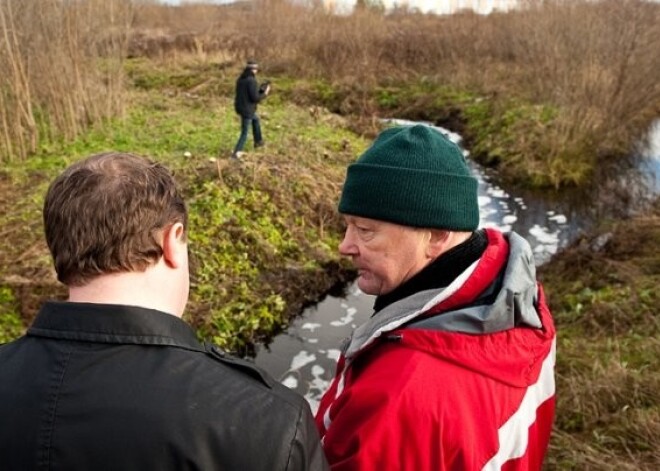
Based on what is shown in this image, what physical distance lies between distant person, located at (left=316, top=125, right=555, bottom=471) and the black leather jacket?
23cm

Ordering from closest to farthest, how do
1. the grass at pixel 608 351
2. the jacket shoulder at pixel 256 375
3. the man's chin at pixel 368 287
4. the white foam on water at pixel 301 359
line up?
the jacket shoulder at pixel 256 375 < the man's chin at pixel 368 287 < the grass at pixel 608 351 < the white foam on water at pixel 301 359

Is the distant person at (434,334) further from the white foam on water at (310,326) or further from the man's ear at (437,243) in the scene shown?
the white foam on water at (310,326)

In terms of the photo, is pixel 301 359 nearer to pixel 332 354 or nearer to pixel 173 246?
pixel 332 354

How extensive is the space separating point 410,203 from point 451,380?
1.69 ft

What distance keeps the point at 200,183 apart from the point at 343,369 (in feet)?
22.7

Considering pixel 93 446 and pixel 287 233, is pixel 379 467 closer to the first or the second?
pixel 93 446

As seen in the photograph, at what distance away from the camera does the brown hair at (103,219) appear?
1.15 metres

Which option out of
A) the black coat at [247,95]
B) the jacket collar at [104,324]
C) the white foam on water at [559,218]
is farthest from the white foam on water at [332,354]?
the black coat at [247,95]

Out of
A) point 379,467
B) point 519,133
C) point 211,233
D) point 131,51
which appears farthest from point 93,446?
point 131,51

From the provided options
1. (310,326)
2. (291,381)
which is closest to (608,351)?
(291,381)

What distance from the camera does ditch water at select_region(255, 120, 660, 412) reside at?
18.8 feet

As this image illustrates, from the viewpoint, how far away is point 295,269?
738 cm

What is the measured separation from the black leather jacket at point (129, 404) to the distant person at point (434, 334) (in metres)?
0.23

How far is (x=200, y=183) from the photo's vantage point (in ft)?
26.5
